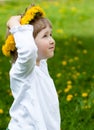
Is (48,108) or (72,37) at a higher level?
(48,108)

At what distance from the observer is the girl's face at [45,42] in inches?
145

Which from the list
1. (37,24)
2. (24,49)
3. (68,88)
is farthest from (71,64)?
(24,49)

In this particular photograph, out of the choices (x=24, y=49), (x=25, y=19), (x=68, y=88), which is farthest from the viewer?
(x=68, y=88)

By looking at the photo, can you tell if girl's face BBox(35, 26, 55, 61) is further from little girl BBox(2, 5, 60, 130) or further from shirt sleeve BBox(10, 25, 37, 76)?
shirt sleeve BBox(10, 25, 37, 76)

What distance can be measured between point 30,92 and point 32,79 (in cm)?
9

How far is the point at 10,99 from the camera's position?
6.09 metres

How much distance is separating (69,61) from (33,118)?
435 cm

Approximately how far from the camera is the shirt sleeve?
11.4ft

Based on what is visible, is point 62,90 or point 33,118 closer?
point 33,118

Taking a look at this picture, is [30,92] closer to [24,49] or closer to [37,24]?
[24,49]

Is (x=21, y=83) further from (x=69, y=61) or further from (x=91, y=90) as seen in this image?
(x=69, y=61)

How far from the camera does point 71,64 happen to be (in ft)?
25.7

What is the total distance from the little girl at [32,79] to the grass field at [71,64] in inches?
58.9

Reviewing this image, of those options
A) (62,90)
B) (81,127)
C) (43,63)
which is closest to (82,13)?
(62,90)
